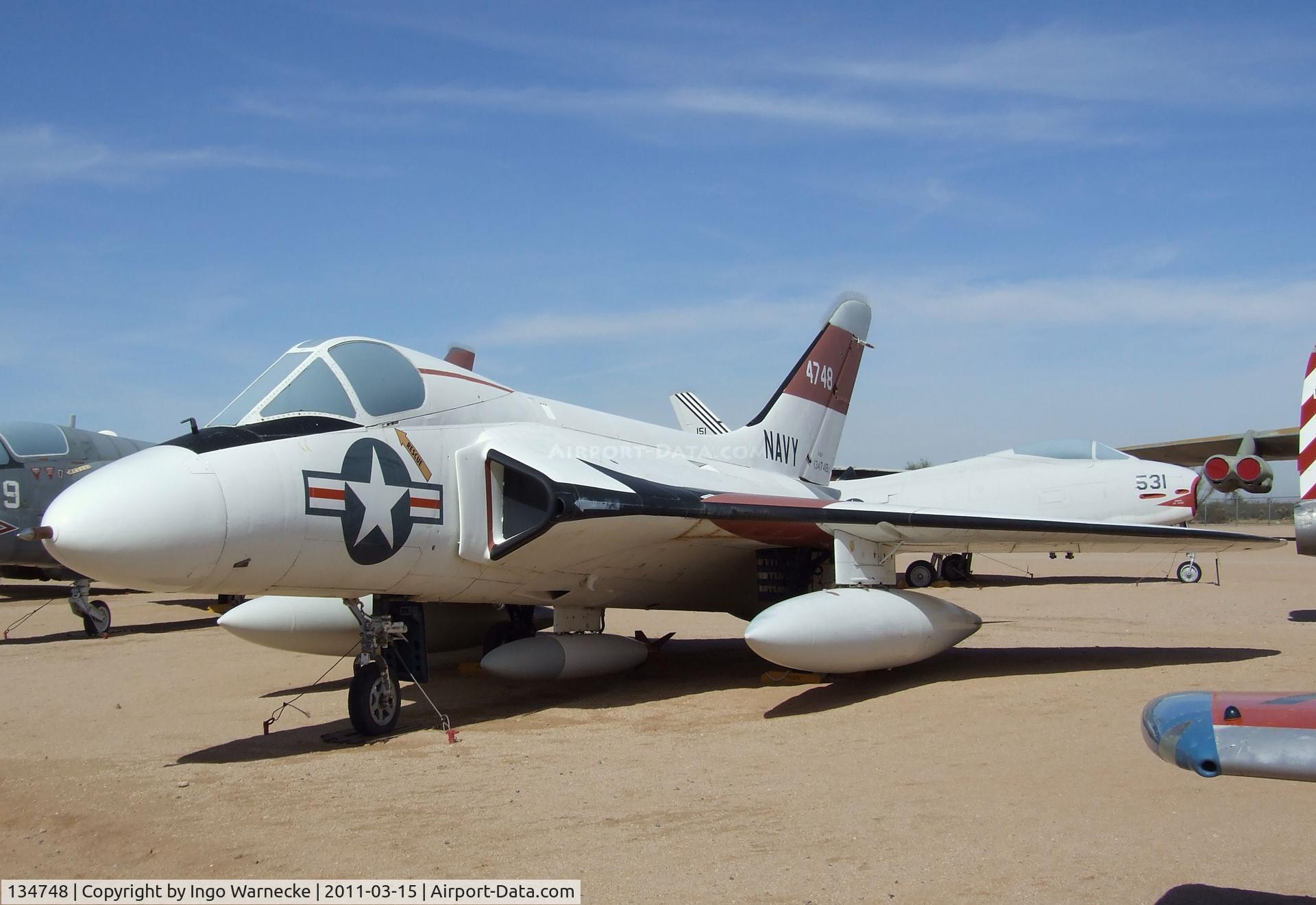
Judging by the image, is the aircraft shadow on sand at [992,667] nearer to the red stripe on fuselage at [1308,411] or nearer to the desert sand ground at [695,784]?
the desert sand ground at [695,784]

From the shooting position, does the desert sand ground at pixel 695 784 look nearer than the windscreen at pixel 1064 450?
Yes

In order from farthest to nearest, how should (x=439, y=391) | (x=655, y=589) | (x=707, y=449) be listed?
(x=707, y=449), (x=655, y=589), (x=439, y=391)

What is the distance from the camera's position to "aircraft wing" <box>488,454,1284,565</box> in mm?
8031

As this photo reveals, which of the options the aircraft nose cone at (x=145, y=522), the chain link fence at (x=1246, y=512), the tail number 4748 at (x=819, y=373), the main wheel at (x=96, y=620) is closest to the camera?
the aircraft nose cone at (x=145, y=522)

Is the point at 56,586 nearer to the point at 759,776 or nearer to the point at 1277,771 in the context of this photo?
the point at 759,776

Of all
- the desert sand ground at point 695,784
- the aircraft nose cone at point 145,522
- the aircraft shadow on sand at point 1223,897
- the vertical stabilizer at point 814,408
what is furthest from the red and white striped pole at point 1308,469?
the aircraft nose cone at point 145,522

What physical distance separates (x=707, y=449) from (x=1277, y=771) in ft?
30.6

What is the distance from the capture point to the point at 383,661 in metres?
7.80

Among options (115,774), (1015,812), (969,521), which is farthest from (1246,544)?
(115,774)

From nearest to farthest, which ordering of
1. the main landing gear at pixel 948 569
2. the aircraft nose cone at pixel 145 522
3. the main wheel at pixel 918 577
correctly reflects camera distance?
the aircraft nose cone at pixel 145 522, the main wheel at pixel 918 577, the main landing gear at pixel 948 569

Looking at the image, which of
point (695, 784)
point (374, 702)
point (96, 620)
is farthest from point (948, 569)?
point (695, 784)

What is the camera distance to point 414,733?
7.72 metres

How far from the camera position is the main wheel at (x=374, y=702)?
748 centimetres

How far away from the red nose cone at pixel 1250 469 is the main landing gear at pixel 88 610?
20.2 m
